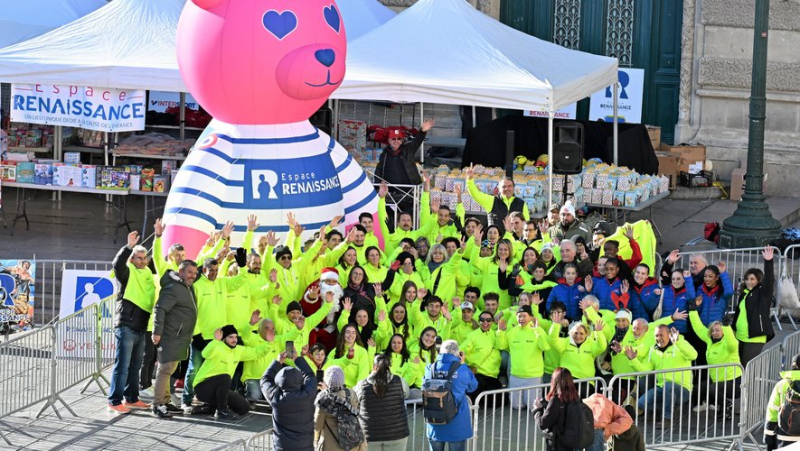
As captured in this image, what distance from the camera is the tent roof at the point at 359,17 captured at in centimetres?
2072

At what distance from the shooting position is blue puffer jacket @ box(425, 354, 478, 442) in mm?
12180

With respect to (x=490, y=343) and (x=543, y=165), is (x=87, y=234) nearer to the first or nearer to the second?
(x=543, y=165)

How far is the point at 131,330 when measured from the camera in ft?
45.9

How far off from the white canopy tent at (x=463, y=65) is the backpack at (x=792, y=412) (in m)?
6.03

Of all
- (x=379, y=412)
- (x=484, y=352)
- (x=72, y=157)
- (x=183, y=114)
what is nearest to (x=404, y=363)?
(x=484, y=352)

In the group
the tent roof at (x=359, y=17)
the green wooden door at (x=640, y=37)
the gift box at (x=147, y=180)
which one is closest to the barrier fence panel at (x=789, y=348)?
the tent roof at (x=359, y=17)

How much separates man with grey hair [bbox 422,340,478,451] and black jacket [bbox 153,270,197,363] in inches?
96.0

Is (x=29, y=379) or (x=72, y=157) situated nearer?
(x=29, y=379)

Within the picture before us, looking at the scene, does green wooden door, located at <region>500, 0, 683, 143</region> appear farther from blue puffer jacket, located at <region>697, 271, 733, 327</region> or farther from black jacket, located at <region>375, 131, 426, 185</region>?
blue puffer jacket, located at <region>697, 271, 733, 327</region>

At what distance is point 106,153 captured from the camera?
19.8 meters

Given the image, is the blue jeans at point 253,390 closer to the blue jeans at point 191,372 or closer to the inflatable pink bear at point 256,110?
the blue jeans at point 191,372

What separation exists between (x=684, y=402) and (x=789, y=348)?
4.48 feet

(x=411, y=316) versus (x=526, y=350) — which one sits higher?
(x=411, y=316)

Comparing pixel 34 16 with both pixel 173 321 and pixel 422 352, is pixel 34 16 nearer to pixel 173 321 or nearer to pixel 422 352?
pixel 173 321
